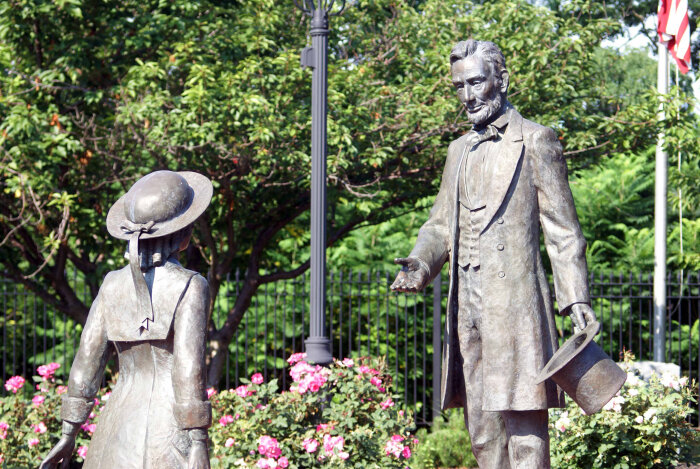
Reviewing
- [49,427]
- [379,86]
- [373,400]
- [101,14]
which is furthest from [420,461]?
[101,14]

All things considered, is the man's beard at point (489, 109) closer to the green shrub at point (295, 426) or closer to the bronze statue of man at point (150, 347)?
the bronze statue of man at point (150, 347)

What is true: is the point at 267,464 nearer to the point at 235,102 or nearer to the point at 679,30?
the point at 235,102

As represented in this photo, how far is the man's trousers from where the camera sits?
13.4ft

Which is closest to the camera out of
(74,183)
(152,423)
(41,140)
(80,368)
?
(152,423)

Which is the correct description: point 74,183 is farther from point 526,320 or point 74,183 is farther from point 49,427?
point 526,320

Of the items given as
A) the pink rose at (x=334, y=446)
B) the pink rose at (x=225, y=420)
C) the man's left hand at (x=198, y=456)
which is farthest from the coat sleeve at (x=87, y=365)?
the pink rose at (x=225, y=420)

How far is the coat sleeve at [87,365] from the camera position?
12.1ft

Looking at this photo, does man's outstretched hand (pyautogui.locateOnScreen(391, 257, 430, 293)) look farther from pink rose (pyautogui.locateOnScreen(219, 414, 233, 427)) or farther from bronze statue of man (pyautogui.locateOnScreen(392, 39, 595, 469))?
pink rose (pyautogui.locateOnScreen(219, 414, 233, 427))

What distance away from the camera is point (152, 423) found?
11.5 ft

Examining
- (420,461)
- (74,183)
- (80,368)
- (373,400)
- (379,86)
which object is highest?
(379,86)

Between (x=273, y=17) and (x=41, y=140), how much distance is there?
2.59 meters

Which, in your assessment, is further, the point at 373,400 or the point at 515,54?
the point at 515,54

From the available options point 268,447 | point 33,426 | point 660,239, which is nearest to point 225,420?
point 268,447

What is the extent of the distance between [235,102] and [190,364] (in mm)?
5738
